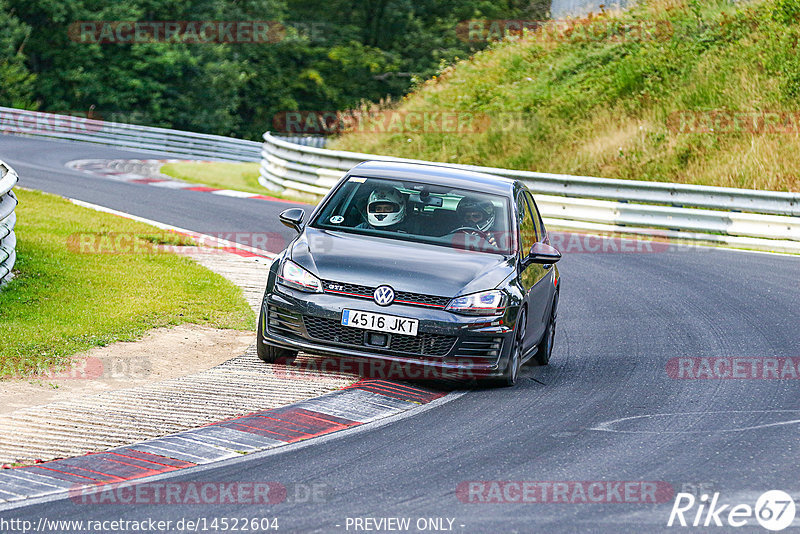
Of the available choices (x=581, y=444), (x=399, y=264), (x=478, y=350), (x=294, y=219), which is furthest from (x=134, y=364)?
(x=581, y=444)

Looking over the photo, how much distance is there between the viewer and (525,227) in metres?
9.95

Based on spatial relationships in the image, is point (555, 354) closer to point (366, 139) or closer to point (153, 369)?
point (153, 369)

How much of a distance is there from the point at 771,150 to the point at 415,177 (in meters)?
15.4

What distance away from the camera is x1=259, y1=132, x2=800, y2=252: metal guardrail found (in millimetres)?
18844

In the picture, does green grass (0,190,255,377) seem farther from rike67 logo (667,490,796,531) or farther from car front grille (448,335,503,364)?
rike67 logo (667,490,796,531)

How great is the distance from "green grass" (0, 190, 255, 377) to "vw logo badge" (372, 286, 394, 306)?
2.45 m

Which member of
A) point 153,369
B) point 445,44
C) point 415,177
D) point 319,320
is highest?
point 445,44

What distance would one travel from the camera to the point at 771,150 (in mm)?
23203

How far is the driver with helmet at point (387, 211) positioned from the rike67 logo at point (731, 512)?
403cm

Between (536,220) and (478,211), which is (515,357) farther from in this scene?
(536,220)

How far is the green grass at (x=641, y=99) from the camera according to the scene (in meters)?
24.1

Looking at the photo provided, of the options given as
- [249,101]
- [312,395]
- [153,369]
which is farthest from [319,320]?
[249,101]

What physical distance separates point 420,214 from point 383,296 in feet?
4.69

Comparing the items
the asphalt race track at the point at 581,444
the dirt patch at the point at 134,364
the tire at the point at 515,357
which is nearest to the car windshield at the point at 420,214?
the tire at the point at 515,357
